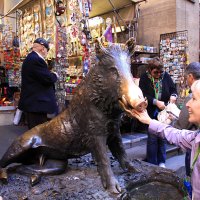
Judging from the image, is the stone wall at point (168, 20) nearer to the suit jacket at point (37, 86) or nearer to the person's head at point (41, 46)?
the person's head at point (41, 46)

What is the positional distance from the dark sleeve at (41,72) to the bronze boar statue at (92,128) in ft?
2.61

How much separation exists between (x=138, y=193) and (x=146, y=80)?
68.7 inches

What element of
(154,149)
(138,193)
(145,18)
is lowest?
(154,149)

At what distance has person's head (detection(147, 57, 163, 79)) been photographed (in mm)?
2873

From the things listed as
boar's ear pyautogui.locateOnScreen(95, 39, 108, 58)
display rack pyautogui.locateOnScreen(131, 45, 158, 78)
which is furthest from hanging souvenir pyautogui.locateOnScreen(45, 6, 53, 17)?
boar's ear pyautogui.locateOnScreen(95, 39, 108, 58)

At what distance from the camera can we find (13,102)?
520cm

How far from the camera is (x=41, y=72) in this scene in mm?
2357

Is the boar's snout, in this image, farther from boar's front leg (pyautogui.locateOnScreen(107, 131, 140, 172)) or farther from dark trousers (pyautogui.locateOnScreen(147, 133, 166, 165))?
dark trousers (pyautogui.locateOnScreen(147, 133, 166, 165))

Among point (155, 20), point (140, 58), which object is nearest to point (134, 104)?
point (140, 58)

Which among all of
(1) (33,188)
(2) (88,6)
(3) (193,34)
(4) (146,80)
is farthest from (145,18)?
(1) (33,188)

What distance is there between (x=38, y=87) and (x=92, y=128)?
45.6 inches

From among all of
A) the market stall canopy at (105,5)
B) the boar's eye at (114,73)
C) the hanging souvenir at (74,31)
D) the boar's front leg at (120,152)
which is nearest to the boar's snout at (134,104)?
the boar's eye at (114,73)

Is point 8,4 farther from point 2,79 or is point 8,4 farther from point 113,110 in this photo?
point 113,110

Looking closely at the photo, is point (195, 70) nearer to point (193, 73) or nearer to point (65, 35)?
point (193, 73)
